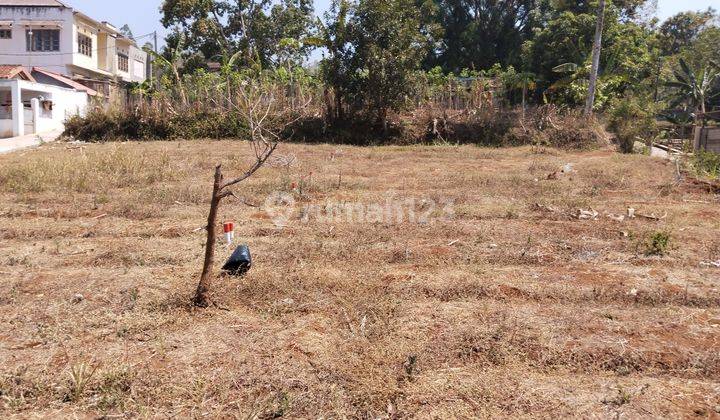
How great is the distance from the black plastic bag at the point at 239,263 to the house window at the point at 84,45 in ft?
93.3

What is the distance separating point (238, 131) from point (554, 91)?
1161cm

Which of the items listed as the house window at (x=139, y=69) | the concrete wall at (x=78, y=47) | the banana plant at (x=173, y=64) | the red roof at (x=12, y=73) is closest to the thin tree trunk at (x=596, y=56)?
the banana plant at (x=173, y=64)

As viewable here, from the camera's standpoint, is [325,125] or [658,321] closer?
[658,321]

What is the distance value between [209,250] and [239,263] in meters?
0.82

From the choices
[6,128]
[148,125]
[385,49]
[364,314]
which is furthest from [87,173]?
[6,128]

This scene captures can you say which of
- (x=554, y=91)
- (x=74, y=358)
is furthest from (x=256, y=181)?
(x=554, y=91)

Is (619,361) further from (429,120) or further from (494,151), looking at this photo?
(429,120)

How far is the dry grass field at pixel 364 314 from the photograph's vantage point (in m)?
2.91

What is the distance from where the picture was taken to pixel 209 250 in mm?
3816

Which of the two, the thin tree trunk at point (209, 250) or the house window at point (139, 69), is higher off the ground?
the house window at point (139, 69)

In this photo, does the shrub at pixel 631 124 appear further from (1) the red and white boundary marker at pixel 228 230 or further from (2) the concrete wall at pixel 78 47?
(2) the concrete wall at pixel 78 47

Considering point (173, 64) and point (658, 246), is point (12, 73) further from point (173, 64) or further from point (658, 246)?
point (658, 246)

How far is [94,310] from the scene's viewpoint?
388cm

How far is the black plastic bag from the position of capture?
180 inches
